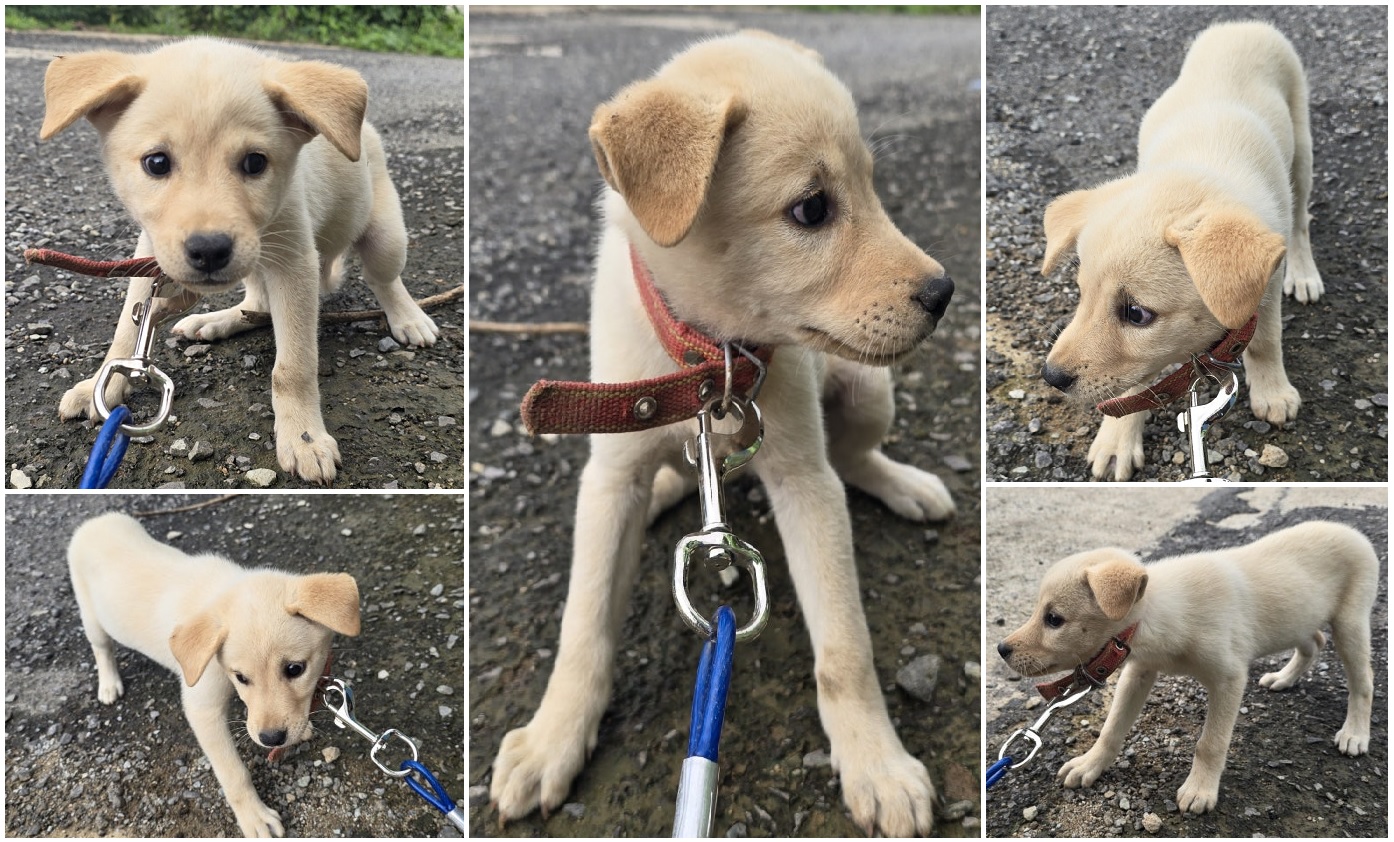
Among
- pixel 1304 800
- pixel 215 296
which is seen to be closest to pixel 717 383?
pixel 215 296

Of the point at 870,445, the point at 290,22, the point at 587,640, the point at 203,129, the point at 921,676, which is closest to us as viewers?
the point at 203,129

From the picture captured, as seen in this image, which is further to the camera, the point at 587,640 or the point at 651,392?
the point at 587,640

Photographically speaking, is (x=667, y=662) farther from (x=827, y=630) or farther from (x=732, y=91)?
(x=732, y=91)

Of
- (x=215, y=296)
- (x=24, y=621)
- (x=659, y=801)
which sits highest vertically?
(x=215, y=296)

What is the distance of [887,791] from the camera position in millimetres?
2689

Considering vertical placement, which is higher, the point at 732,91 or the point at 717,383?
the point at 732,91

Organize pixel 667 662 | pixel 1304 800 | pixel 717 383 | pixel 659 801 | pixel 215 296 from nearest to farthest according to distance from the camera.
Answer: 1. pixel 1304 800
2. pixel 717 383
3. pixel 215 296
4. pixel 659 801
5. pixel 667 662

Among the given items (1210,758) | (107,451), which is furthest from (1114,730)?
(107,451)

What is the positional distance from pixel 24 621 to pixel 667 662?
186 cm

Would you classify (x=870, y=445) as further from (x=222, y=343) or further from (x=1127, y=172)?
(x=222, y=343)

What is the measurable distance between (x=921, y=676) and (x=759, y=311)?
56.2 inches

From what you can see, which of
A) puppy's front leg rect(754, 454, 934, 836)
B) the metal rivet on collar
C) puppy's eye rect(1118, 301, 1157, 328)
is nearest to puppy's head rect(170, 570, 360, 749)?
the metal rivet on collar

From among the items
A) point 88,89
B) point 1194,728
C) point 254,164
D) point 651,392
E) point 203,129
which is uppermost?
point 88,89

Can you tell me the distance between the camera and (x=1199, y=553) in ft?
7.42
